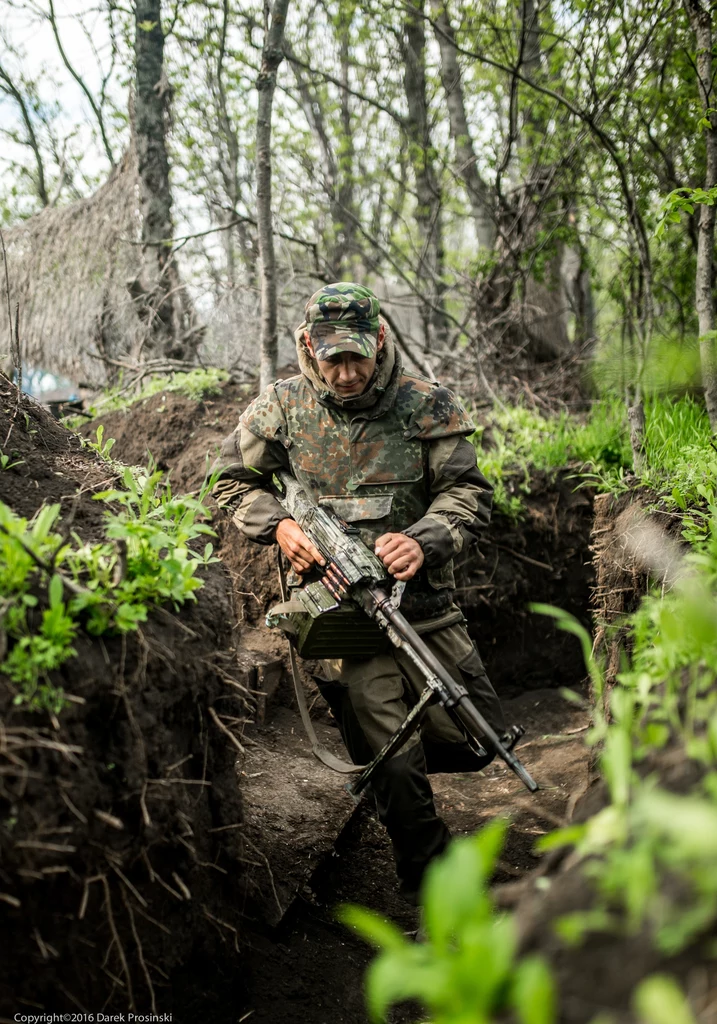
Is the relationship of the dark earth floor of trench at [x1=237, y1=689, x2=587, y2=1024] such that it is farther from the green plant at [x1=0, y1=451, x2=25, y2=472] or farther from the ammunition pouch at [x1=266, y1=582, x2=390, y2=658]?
the green plant at [x1=0, y1=451, x2=25, y2=472]

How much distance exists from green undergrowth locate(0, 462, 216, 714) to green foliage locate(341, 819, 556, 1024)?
1.24 metres

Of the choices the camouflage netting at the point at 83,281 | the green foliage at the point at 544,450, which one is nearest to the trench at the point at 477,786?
the green foliage at the point at 544,450

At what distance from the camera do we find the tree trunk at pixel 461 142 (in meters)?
8.27

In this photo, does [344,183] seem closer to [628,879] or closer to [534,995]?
[628,879]

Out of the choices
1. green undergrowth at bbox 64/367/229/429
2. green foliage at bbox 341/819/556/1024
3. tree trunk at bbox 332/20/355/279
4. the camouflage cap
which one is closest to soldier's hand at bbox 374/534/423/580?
the camouflage cap

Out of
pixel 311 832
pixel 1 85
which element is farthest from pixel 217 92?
pixel 311 832

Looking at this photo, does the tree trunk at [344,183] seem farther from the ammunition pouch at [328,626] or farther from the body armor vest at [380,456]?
the ammunition pouch at [328,626]

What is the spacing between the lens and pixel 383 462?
365cm

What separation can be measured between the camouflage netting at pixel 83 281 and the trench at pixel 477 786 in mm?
4349

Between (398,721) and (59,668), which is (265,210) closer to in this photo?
(398,721)

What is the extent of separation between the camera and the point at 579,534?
18.2 ft

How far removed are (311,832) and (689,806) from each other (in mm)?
3053

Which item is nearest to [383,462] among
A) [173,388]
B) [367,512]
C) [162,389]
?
[367,512]

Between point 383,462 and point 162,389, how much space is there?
379 centimetres
